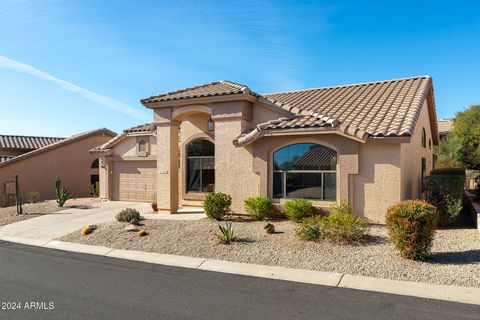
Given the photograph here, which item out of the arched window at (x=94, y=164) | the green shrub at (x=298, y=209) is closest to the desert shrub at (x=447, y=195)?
the green shrub at (x=298, y=209)

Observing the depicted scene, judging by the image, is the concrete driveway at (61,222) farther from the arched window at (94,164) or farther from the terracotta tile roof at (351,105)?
the arched window at (94,164)

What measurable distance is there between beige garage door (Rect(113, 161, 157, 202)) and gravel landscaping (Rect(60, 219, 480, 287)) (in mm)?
6840

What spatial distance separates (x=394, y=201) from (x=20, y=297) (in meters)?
10.6

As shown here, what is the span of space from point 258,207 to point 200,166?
4870 mm

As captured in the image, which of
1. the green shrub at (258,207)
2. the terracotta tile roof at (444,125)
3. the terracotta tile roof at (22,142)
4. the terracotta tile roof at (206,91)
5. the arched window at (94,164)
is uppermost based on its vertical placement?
the terracotta tile roof at (444,125)

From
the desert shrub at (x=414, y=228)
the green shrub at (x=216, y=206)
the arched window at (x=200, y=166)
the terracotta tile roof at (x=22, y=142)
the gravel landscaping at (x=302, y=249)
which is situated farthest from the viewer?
the terracotta tile roof at (x=22, y=142)

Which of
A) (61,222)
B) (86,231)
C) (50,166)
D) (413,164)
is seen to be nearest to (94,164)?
(50,166)

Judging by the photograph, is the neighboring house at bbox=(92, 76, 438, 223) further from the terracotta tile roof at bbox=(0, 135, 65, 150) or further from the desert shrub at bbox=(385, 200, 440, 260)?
the terracotta tile roof at bbox=(0, 135, 65, 150)

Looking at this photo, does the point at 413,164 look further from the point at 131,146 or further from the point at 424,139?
the point at 131,146

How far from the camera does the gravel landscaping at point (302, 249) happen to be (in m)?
7.47

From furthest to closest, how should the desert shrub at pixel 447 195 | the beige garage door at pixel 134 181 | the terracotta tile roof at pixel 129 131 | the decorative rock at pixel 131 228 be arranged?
the terracotta tile roof at pixel 129 131 < the beige garage door at pixel 134 181 < the decorative rock at pixel 131 228 < the desert shrub at pixel 447 195

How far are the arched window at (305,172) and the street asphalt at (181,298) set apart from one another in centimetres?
610

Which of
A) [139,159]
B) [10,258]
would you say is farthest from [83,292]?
[139,159]

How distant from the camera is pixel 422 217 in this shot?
786 cm
